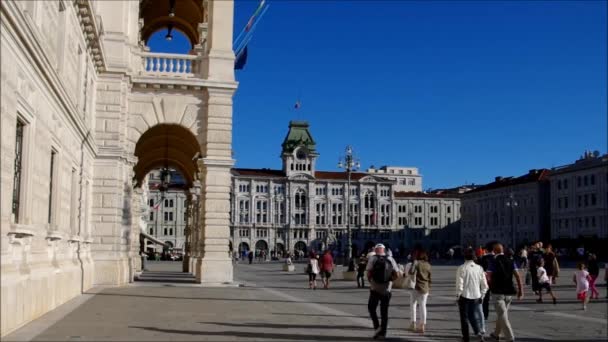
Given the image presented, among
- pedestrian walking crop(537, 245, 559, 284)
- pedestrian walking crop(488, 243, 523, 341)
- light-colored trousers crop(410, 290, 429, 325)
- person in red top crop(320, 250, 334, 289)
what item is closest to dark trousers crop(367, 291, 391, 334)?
light-colored trousers crop(410, 290, 429, 325)

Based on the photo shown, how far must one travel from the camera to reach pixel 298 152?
472 feet

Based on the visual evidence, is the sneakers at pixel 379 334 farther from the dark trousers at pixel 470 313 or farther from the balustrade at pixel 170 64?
the balustrade at pixel 170 64

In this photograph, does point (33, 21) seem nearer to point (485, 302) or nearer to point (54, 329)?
point (54, 329)

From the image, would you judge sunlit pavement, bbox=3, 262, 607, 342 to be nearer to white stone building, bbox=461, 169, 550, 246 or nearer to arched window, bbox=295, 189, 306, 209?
white stone building, bbox=461, 169, 550, 246

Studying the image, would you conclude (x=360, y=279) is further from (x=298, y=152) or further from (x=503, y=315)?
(x=298, y=152)

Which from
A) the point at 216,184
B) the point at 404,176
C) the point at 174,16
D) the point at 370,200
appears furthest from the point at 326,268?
the point at 404,176

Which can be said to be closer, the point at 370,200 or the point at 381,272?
the point at 381,272

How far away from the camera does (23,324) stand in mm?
13172

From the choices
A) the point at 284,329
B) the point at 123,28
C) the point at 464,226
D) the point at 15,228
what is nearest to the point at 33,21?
the point at 15,228

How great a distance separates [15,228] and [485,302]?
29.0 ft

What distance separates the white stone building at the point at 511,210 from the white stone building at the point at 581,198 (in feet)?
10.8

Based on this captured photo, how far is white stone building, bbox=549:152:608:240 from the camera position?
9988 centimetres

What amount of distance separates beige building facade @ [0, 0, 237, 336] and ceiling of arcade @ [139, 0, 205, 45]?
73 mm

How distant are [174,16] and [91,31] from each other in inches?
590
